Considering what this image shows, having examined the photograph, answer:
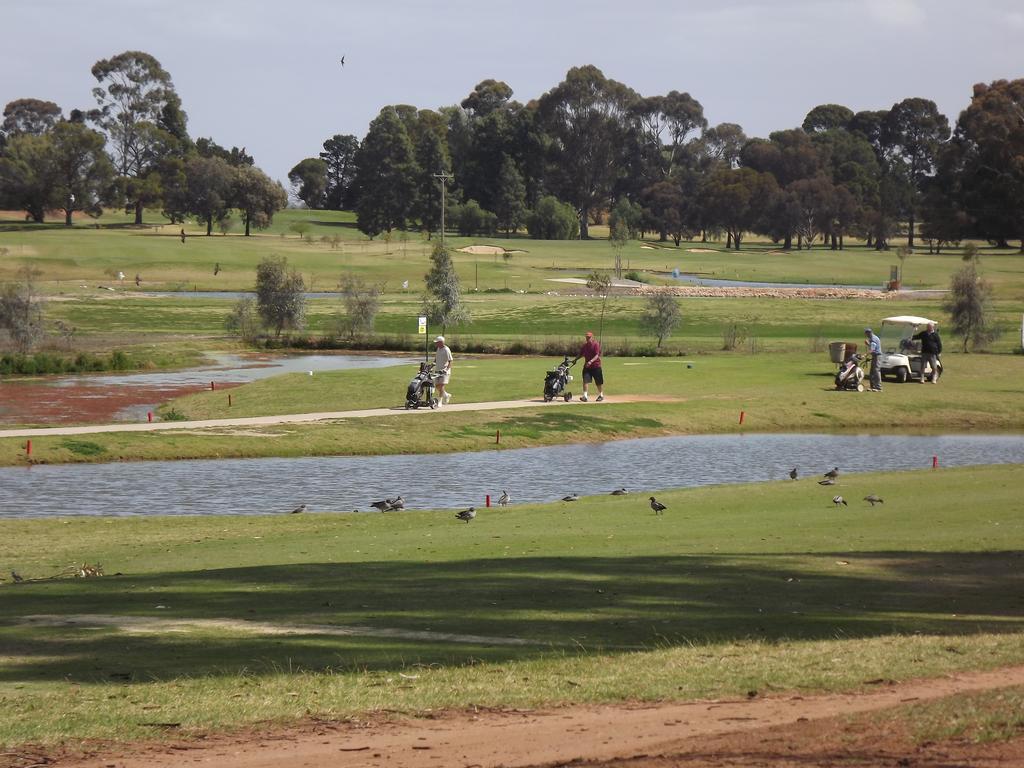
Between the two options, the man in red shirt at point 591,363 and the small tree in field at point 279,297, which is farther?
the small tree in field at point 279,297

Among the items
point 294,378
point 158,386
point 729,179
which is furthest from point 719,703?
point 729,179

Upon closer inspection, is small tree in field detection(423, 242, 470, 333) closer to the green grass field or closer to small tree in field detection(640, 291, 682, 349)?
small tree in field detection(640, 291, 682, 349)

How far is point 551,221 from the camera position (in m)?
179

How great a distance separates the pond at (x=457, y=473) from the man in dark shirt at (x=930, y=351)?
8.51 metres

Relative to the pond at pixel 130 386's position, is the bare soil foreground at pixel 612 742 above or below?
above

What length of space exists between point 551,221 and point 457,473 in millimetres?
149354

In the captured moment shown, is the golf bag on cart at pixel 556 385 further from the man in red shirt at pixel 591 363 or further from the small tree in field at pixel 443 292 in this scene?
the small tree in field at pixel 443 292

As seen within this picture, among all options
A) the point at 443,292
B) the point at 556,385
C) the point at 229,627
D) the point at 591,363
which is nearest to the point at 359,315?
the point at 443,292

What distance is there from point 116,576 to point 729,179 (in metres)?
168

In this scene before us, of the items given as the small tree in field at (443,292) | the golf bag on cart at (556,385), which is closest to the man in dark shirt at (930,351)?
the golf bag on cart at (556,385)

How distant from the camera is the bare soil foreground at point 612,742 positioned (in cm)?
850

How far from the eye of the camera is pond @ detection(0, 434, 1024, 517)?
2711 cm

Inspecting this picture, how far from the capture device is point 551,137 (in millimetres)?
185125

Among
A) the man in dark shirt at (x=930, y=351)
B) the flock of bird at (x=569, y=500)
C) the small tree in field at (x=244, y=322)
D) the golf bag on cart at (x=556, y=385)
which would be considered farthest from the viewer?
the small tree in field at (x=244, y=322)
